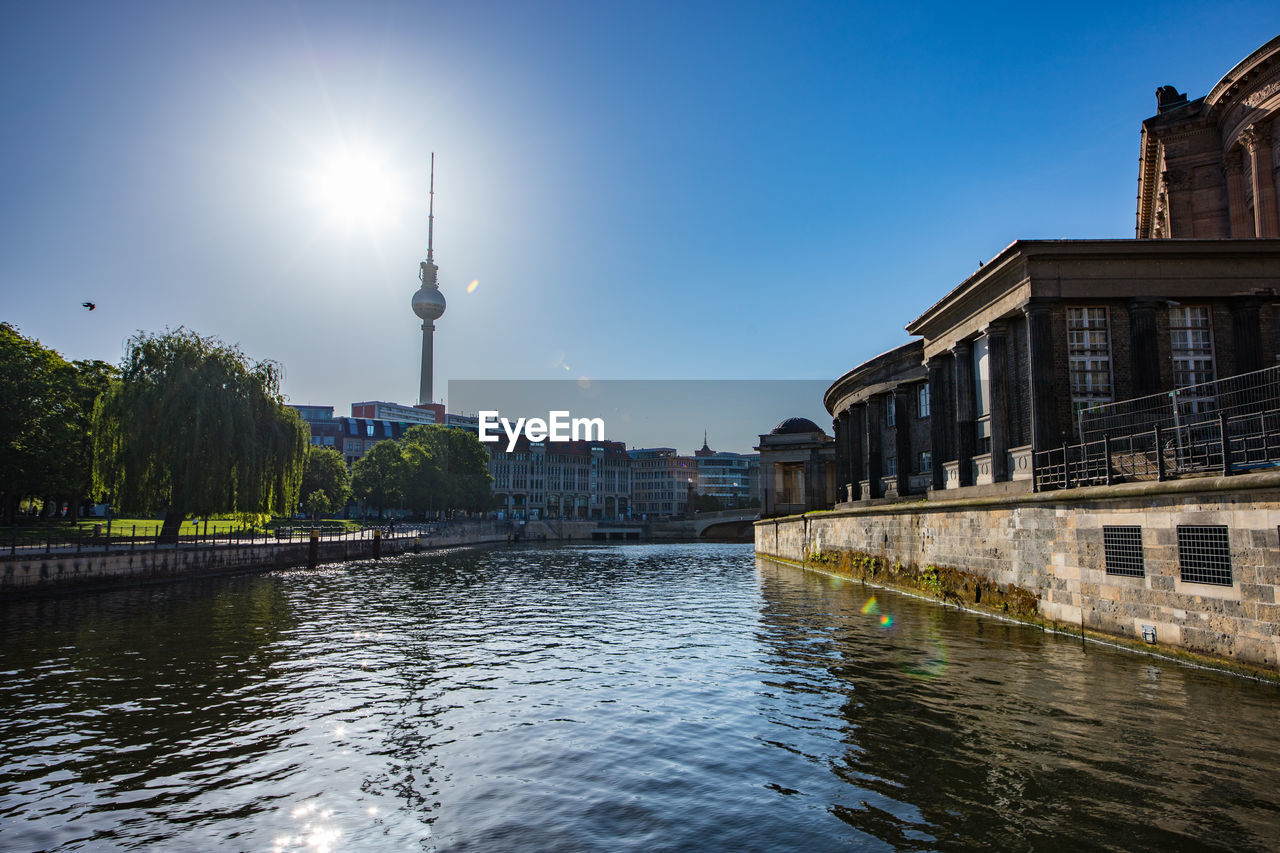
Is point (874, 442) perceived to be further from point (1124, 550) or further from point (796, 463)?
point (796, 463)

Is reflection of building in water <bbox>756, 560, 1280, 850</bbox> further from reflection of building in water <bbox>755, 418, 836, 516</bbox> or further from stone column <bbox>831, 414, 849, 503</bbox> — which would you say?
reflection of building in water <bbox>755, 418, 836, 516</bbox>

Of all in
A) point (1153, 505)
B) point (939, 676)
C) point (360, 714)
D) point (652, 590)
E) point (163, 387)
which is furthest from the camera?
point (163, 387)

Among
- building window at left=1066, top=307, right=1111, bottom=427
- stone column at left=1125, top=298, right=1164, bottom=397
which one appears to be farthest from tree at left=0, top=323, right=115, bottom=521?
stone column at left=1125, top=298, right=1164, bottom=397

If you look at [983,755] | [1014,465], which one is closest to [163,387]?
[1014,465]

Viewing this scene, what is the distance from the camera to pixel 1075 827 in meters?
7.00

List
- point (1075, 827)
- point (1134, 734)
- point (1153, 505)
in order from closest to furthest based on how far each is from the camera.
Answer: point (1075, 827) < point (1134, 734) < point (1153, 505)

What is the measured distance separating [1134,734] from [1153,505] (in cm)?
625

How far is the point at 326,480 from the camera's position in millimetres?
100875

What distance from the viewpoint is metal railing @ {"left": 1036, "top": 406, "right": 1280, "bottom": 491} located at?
1345cm

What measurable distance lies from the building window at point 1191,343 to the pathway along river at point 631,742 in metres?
10.5

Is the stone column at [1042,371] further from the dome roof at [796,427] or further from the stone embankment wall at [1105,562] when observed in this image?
the dome roof at [796,427]

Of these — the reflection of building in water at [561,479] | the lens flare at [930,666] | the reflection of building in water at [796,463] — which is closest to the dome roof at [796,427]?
the reflection of building in water at [796,463]

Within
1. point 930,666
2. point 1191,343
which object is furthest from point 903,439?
point 930,666

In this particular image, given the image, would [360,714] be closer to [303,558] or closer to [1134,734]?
[1134,734]
